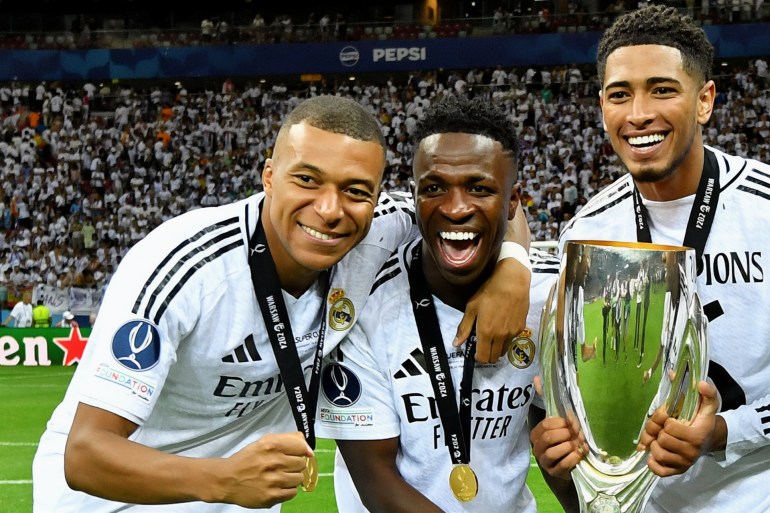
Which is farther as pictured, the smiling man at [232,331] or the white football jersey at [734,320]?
the white football jersey at [734,320]

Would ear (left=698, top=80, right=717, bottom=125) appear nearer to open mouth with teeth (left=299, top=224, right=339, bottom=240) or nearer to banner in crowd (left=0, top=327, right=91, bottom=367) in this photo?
open mouth with teeth (left=299, top=224, right=339, bottom=240)

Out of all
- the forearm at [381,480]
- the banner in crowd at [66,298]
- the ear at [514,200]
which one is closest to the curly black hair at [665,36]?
the ear at [514,200]

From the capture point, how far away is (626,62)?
2.58 meters

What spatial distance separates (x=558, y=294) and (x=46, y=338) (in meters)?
15.7

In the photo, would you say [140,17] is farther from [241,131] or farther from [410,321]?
[410,321]

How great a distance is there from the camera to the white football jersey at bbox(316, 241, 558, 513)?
2.80 metres

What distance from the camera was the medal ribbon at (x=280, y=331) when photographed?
9.17 ft

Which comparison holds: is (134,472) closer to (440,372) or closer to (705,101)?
(440,372)

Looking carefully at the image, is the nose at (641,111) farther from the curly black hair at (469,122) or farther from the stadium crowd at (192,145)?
the stadium crowd at (192,145)

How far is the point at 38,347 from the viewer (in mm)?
16656

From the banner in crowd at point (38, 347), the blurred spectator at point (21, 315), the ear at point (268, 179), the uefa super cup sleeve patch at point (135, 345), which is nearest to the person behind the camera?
the uefa super cup sleeve patch at point (135, 345)

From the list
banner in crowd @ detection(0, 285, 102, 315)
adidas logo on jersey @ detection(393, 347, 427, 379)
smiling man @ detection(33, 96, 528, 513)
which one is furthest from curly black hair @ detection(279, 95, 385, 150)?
banner in crowd @ detection(0, 285, 102, 315)

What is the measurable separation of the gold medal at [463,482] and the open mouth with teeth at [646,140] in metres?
0.97

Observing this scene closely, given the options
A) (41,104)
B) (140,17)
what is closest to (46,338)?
(41,104)
